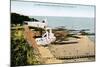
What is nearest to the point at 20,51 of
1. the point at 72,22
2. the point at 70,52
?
the point at 70,52

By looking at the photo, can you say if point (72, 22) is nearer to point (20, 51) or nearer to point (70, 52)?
point (70, 52)

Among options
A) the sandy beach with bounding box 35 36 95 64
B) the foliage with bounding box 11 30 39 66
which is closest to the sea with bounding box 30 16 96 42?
the sandy beach with bounding box 35 36 95 64

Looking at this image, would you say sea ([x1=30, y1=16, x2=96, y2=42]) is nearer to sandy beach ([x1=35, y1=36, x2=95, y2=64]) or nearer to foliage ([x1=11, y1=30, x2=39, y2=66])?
sandy beach ([x1=35, y1=36, x2=95, y2=64])

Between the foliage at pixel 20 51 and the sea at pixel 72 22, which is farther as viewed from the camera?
the sea at pixel 72 22

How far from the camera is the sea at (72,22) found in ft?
7.57

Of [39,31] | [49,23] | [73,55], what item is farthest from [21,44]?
[73,55]

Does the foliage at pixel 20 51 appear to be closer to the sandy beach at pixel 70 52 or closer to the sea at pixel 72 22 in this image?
the sandy beach at pixel 70 52

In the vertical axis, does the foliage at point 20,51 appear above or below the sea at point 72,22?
below

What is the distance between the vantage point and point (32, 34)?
223 centimetres

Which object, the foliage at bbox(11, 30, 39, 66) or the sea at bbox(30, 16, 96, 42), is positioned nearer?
the foliage at bbox(11, 30, 39, 66)

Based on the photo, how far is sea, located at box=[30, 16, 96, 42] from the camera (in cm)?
231

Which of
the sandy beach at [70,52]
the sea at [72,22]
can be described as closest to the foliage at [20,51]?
the sandy beach at [70,52]

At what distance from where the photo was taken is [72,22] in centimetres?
240
